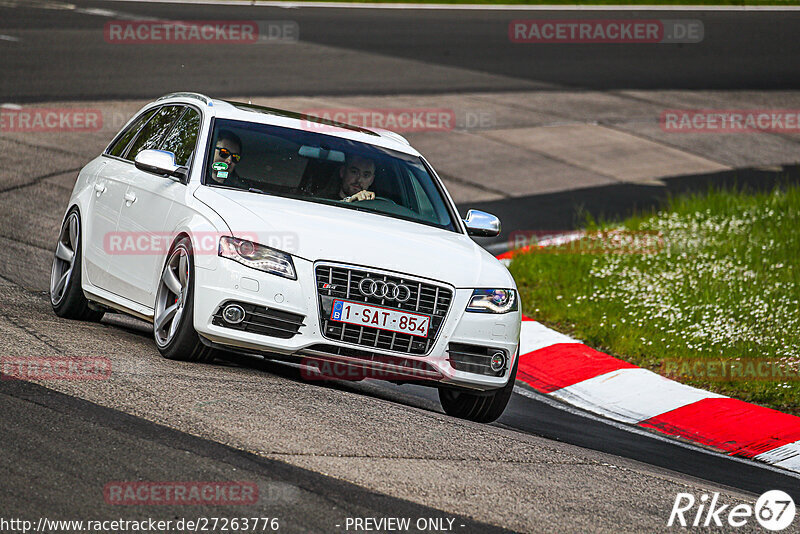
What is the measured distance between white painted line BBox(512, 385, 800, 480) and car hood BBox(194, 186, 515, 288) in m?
1.54

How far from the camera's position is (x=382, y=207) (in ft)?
24.9

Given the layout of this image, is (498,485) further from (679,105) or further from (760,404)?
(679,105)

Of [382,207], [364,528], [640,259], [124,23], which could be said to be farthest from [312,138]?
[124,23]

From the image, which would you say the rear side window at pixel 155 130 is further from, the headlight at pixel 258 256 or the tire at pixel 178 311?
the headlight at pixel 258 256

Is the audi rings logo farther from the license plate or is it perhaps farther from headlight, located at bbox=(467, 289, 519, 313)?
headlight, located at bbox=(467, 289, 519, 313)

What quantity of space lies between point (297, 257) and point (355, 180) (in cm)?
129

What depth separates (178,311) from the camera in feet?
22.0

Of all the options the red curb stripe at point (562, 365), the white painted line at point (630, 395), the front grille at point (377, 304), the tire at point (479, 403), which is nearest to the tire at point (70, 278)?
the front grille at point (377, 304)

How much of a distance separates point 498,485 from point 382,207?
104 inches

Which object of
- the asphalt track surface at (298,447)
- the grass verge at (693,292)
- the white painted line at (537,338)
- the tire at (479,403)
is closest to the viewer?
the asphalt track surface at (298,447)

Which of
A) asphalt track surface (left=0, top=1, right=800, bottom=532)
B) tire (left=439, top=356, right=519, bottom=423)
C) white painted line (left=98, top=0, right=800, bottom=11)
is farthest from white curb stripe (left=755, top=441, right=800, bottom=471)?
white painted line (left=98, top=0, right=800, bottom=11)

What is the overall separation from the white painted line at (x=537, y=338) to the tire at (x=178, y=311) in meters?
3.67

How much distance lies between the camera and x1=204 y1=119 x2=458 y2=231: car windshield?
24.3 feet

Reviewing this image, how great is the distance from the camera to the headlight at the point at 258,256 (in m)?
6.48
